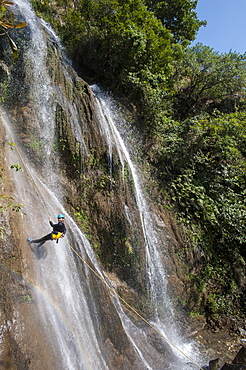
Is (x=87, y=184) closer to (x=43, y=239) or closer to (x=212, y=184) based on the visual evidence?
(x=43, y=239)

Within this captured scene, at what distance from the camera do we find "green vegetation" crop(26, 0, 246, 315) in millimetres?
9062

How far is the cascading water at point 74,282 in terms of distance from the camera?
4.99 meters

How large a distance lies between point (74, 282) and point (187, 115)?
454 inches

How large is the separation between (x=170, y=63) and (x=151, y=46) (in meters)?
1.74

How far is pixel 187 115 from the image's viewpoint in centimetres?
1414

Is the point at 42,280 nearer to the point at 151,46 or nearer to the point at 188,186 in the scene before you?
the point at 188,186

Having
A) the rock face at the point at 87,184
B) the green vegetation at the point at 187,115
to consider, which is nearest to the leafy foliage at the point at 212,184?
the green vegetation at the point at 187,115

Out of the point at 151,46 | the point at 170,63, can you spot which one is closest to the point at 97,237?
the point at 151,46

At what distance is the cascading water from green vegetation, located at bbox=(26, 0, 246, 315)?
162 cm

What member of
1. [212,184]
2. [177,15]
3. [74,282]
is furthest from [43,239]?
[177,15]

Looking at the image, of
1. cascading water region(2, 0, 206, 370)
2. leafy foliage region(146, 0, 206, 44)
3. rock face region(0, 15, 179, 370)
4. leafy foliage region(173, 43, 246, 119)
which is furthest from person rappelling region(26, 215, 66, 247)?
leafy foliage region(146, 0, 206, 44)

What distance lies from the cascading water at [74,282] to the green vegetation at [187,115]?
162 centimetres

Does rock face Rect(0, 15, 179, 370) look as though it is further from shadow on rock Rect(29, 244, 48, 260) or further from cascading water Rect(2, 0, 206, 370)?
shadow on rock Rect(29, 244, 48, 260)

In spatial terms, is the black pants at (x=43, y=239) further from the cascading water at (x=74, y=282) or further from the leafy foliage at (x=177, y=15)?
the leafy foliage at (x=177, y=15)
